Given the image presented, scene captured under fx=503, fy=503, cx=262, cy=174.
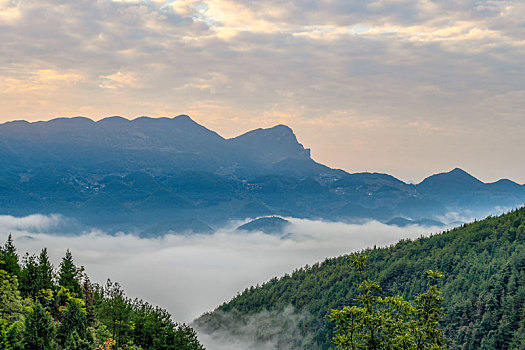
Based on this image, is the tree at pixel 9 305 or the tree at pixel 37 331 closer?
the tree at pixel 37 331

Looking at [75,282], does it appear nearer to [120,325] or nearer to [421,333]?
[120,325]

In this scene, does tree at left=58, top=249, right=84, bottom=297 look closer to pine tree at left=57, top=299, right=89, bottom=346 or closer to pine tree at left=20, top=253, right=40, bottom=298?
pine tree at left=20, top=253, right=40, bottom=298

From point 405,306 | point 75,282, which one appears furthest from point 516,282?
point 405,306

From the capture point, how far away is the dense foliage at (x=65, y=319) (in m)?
56.5

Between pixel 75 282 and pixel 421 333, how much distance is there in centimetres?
7572

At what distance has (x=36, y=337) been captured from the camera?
5594 cm

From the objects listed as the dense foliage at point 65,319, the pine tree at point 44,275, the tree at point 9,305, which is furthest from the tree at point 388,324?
the pine tree at point 44,275

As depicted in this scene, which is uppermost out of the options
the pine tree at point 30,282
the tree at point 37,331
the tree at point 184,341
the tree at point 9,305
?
the pine tree at point 30,282

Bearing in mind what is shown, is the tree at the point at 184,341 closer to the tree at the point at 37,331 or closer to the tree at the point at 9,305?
the tree at the point at 9,305

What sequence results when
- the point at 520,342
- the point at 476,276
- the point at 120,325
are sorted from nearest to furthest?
the point at 120,325, the point at 520,342, the point at 476,276

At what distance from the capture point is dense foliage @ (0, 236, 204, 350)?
2224 inches

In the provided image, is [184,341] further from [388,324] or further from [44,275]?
[388,324]

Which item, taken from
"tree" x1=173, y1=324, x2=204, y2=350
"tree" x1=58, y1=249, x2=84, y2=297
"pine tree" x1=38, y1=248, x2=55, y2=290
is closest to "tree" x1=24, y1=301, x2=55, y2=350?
"tree" x1=173, y1=324, x2=204, y2=350

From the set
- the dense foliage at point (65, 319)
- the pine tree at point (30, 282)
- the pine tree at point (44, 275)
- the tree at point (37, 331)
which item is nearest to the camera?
the tree at point (37, 331)
